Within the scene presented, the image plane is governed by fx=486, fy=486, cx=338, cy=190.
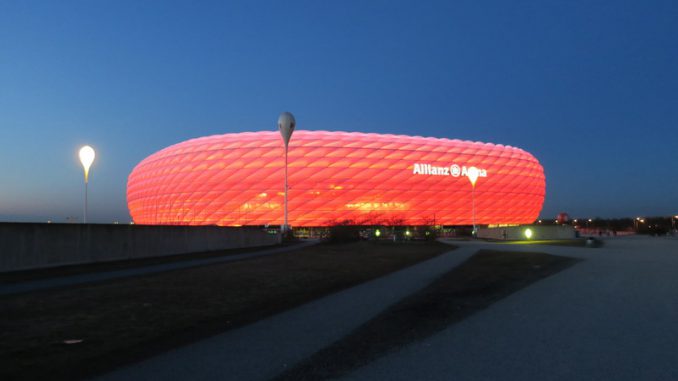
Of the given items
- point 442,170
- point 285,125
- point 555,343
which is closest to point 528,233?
point 285,125

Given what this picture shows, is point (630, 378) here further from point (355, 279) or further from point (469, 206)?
point (469, 206)

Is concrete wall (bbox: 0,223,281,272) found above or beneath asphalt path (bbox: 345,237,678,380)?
above

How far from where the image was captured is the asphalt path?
4.07m

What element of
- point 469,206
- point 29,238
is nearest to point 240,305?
point 29,238

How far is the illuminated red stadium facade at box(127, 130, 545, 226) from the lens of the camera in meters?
61.0

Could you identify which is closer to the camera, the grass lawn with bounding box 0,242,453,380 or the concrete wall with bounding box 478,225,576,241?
the grass lawn with bounding box 0,242,453,380

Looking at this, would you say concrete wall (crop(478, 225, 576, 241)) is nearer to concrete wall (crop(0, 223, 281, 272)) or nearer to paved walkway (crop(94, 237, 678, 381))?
concrete wall (crop(0, 223, 281, 272))

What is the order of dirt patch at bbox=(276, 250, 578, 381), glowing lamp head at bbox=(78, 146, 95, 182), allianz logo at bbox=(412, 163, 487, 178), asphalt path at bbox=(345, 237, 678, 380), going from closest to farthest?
asphalt path at bbox=(345, 237, 678, 380) < dirt patch at bbox=(276, 250, 578, 381) < glowing lamp head at bbox=(78, 146, 95, 182) < allianz logo at bbox=(412, 163, 487, 178)

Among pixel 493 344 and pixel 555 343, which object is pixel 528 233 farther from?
pixel 493 344

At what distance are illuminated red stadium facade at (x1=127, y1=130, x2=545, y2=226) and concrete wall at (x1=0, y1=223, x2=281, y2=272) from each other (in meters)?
37.2

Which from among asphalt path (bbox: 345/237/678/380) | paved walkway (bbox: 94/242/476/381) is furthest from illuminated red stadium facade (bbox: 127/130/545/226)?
paved walkway (bbox: 94/242/476/381)

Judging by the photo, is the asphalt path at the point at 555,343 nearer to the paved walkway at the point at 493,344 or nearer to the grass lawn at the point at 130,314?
the paved walkway at the point at 493,344

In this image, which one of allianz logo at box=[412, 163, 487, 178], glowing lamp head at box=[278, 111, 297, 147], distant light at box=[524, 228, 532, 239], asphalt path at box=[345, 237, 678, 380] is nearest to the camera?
asphalt path at box=[345, 237, 678, 380]

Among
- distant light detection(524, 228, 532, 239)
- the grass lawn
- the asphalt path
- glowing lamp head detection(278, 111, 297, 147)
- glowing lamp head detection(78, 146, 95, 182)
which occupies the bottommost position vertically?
the asphalt path
